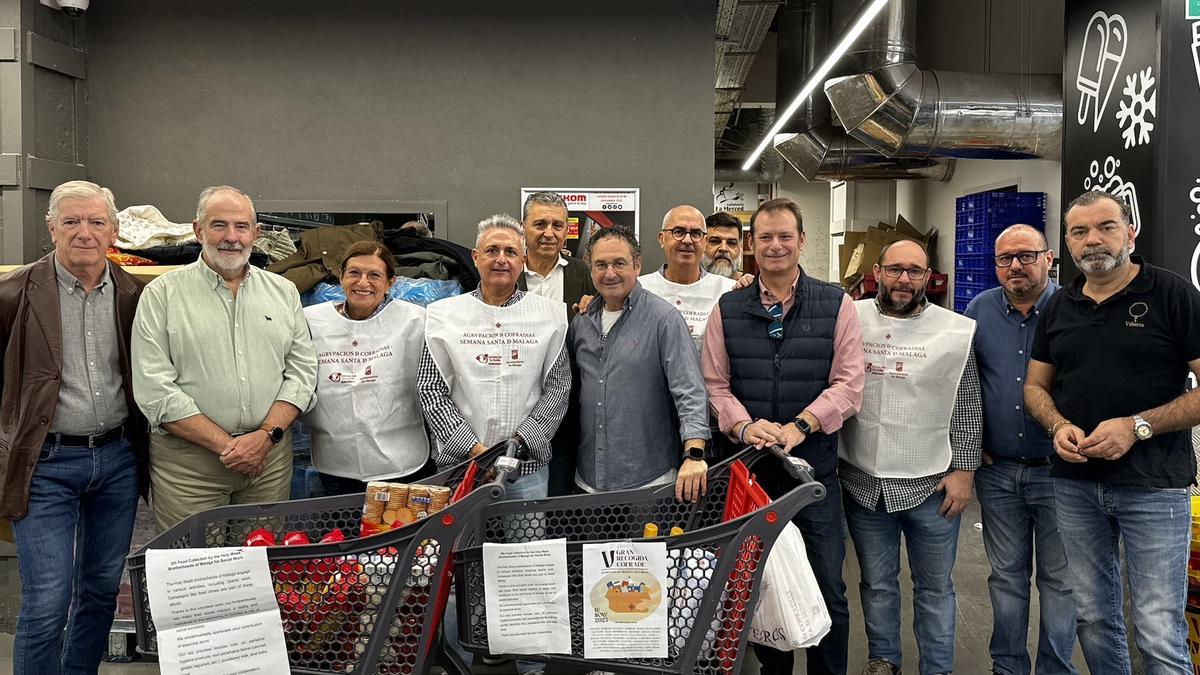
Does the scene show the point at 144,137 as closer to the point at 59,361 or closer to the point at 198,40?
the point at 198,40

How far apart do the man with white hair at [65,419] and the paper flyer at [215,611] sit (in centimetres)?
104

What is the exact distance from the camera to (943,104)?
26.8 ft

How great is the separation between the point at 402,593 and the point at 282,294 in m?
1.37

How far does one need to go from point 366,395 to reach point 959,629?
2.98 meters

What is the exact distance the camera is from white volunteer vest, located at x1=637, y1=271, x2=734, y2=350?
3584mm

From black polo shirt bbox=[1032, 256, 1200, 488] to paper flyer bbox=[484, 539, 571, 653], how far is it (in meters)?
1.70

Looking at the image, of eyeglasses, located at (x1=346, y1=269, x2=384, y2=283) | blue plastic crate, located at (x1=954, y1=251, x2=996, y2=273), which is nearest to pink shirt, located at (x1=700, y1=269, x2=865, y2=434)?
eyeglasses, located at (x1=346, y1=269, x2=384, y2=283)

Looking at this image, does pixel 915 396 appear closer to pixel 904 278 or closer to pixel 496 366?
pixel 904 278

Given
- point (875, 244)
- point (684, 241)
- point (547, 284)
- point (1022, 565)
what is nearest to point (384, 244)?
point (547, 284)

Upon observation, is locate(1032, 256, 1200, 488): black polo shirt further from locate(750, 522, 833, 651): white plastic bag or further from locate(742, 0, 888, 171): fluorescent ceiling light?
locate(742, 0, 888, 171): fluorescent ceiling light

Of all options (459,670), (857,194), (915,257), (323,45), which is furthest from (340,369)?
(857,194)

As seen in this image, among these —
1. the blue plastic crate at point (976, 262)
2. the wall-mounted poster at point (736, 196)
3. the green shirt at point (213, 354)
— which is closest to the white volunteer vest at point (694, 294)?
the green shirt at point (213, 354)

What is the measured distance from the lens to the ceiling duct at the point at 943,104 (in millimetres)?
7953

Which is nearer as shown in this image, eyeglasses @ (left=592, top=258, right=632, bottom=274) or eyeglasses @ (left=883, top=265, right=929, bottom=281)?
eyeglasses @ (left=592, top=258, right=632, bottom=274)
